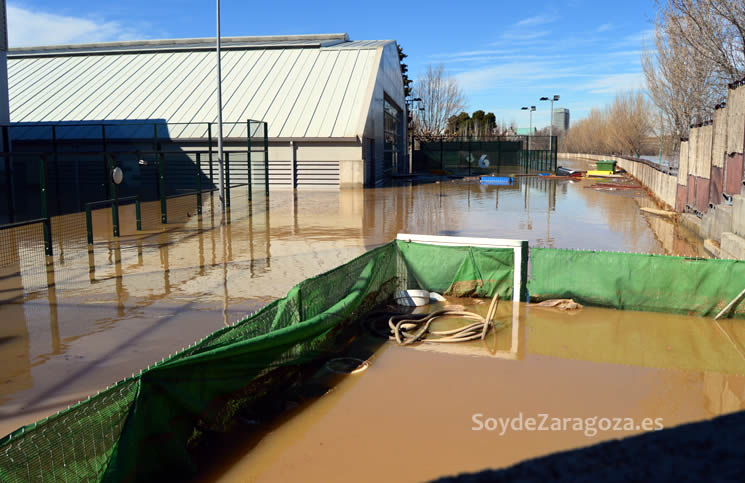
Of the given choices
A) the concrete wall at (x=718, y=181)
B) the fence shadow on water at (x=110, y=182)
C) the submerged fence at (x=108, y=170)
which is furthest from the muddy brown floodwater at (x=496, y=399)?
the submerged fence at (x=108, y=170)

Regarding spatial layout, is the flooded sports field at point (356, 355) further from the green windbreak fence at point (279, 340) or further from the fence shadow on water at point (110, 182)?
the fence shadow on water at point (110, 182)

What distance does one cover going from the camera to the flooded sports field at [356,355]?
5.89 meters

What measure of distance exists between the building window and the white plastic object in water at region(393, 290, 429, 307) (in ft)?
109

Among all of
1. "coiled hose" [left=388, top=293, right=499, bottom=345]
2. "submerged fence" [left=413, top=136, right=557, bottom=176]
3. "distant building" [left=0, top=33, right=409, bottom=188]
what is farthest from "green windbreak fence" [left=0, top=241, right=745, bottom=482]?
"submerged fence" [left=413, top=136, right=557, bottom=176]

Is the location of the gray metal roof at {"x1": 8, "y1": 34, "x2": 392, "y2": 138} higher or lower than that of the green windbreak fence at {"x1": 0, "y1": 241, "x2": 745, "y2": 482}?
higher

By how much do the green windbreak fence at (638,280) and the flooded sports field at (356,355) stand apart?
1.01 feet

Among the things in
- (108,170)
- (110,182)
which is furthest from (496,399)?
(110,182)

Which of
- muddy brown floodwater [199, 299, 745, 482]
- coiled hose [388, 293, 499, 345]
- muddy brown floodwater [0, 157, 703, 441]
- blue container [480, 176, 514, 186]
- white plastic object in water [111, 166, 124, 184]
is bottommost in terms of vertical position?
muddy brown floodwater [199, 299, 745, 482]

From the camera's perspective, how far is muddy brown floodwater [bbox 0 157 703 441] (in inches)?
307

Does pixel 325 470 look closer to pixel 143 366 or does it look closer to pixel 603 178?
pixel 143 366

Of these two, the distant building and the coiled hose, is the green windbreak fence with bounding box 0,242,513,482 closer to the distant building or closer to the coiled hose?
the coiled hose

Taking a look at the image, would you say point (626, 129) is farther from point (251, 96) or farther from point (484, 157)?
point (251, 96)

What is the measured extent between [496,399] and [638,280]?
15.2ft

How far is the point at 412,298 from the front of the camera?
10984mm
